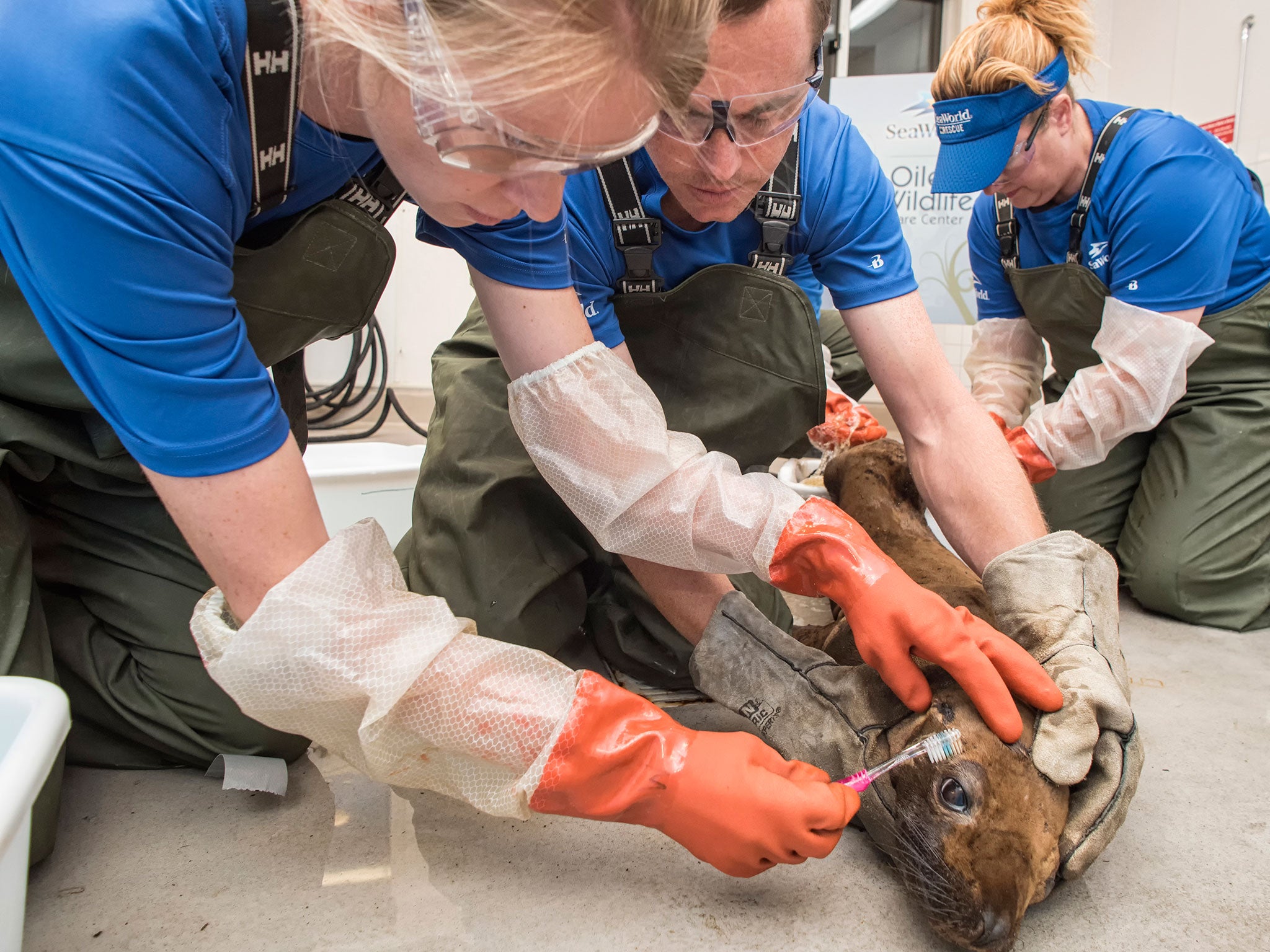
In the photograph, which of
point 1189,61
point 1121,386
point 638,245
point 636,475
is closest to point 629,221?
point 638,245

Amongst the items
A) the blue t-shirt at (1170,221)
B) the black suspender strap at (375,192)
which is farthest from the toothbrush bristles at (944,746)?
the blue t-shirt at (1170,221)

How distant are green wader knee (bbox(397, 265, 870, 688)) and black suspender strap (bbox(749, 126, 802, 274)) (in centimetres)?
6

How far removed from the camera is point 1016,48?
212 cm

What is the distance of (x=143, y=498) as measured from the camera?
1471 millimetres

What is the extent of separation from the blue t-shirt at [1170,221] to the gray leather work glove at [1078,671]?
3.68ft

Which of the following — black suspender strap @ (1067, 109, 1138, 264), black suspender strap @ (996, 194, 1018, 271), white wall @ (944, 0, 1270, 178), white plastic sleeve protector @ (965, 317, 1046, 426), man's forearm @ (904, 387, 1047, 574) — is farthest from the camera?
white wall @ (944, 0, 1270, 178)

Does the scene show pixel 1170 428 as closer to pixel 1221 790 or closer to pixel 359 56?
pixel 1221 790

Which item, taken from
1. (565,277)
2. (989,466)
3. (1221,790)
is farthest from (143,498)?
(1221,790)

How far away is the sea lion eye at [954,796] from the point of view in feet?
3.52

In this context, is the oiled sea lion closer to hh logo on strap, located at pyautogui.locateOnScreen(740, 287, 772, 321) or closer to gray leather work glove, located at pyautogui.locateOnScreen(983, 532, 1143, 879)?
gray leather work glove, located at pyautogui.locateOnScreen(983, 532, 1143, 879)

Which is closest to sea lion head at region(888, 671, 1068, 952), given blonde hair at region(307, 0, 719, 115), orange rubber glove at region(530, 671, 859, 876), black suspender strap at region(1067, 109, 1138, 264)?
orange rubber glove at region(530, 671, 859, 876)

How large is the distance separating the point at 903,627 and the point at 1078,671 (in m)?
0.24

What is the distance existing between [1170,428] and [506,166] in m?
2.31

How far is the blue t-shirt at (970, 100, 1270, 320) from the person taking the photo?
83.3 inches
